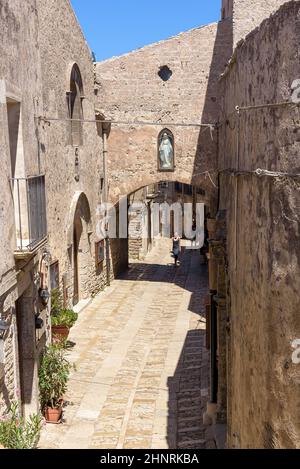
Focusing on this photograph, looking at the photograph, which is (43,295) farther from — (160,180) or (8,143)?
(160,180)

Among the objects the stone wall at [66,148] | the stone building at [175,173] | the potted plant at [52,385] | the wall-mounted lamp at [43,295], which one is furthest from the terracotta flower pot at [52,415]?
the stone wall at [66,148]

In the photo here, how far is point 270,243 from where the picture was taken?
387cm

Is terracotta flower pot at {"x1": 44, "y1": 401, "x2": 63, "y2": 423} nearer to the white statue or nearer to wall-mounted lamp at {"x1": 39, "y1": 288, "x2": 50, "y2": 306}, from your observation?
wall-mounted lamp at {"x1": 39, "y1": 288, "x2": 50, "y2": 306}

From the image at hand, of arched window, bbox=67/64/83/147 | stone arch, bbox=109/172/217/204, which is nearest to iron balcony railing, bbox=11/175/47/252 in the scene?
arched window, bbox=67/64/83/147

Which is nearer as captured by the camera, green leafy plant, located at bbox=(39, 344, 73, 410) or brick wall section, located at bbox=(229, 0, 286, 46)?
green leafy plant, located at bbox=(39, 344, 73, 410)

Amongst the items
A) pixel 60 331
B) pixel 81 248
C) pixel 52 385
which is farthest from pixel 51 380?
pixel 81 248

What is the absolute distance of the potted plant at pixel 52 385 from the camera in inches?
325

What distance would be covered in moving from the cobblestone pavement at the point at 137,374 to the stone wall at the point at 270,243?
3.48 metres

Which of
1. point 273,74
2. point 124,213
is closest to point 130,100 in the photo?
point 124,213

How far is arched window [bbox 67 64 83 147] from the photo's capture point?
546 inches

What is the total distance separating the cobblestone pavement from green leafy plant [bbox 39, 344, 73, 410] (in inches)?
15.3

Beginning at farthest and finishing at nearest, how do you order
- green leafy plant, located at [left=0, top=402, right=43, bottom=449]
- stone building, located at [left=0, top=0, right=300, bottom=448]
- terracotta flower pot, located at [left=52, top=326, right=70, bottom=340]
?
1. terracotta flower pot, located at [left=52, top=326, right=70, bottom=340]
2. green leafy plant, located at [left=0, top=402, right=43, bottom=449]
3. stone building, located at [left=0, top=0, right=300, bottom=448]
